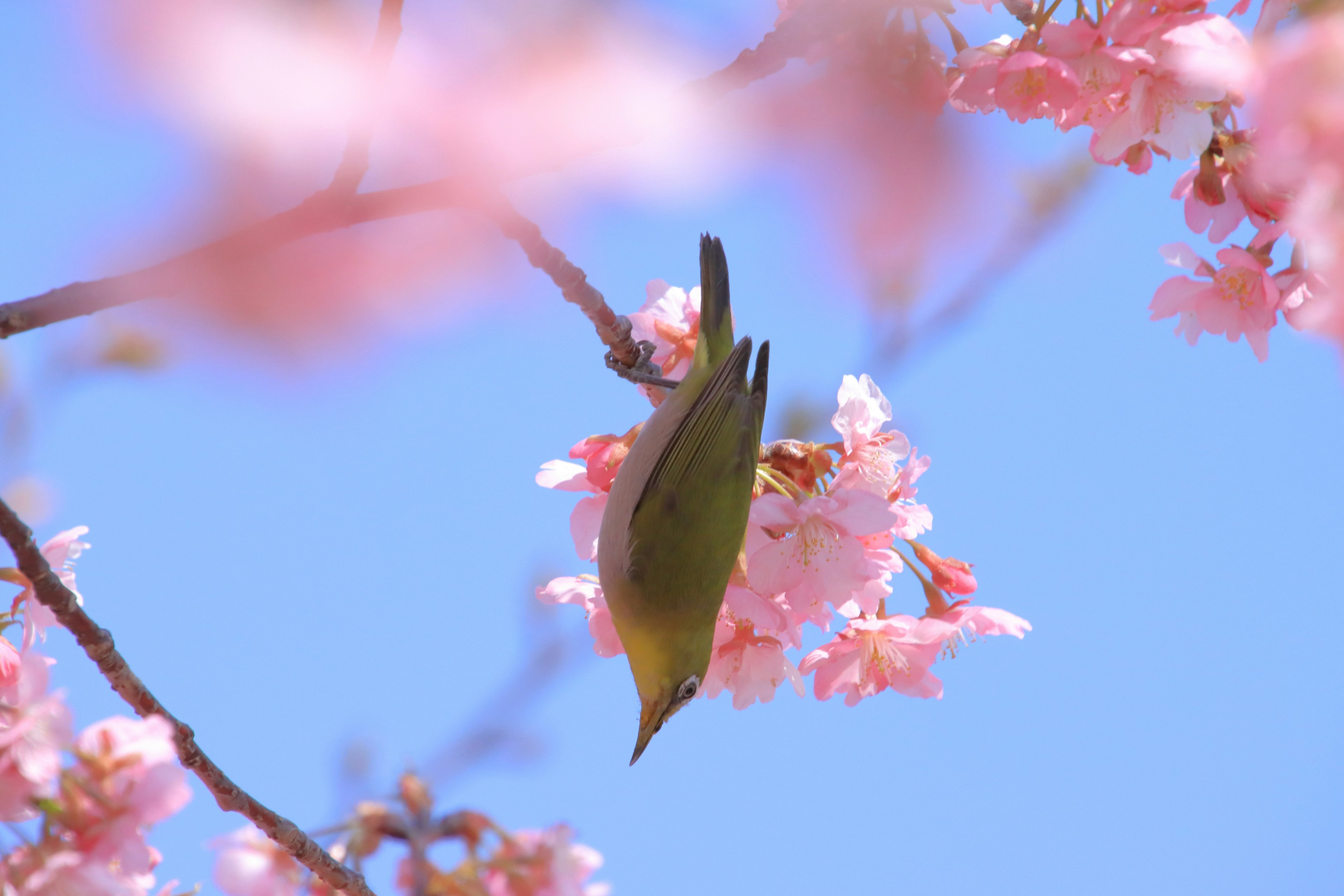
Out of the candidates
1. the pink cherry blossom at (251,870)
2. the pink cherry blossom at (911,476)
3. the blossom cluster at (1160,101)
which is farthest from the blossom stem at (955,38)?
the pink cherry blossom at (251,870)

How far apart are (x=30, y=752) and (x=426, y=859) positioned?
2.47 m

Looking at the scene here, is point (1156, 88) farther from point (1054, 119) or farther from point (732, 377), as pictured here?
point (732, 377)

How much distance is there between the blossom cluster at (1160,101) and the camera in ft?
6.14

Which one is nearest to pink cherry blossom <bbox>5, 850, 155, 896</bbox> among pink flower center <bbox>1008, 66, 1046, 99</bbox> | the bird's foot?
the bird's foot

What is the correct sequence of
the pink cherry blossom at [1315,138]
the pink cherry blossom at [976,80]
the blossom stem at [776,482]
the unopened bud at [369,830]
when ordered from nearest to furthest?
the pink cherry blossom at [1315,138]
the pink cherry blossom at [976,80]
the blossom stem at [776,482]
the unopened bud at [369,830]

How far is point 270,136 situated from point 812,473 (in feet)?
5.72

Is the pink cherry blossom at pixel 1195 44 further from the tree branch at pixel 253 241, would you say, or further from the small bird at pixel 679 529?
the small bird at pixel 679 529

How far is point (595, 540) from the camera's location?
2.81 m

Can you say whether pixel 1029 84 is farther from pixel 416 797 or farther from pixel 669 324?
pixel 416 797

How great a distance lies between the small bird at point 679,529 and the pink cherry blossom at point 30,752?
1.58m

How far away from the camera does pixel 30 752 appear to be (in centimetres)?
142

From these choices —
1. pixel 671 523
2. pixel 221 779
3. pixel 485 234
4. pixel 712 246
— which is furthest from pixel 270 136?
pixel 712 246

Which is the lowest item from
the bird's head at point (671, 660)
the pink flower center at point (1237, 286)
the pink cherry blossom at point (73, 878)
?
the pink cherry blossom at point (73, 878)

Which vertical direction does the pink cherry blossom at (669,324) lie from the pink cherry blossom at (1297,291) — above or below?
above
